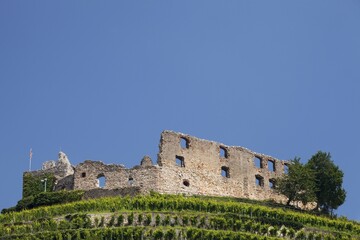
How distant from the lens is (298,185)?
8762 cm

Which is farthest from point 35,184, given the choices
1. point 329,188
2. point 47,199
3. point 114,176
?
point 329,188

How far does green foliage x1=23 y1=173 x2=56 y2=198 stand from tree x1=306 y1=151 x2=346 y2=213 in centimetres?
2253

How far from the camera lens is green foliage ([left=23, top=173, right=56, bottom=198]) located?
87.0 m

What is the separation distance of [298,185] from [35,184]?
74.2ft

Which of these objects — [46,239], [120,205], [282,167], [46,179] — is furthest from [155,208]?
[282,167]

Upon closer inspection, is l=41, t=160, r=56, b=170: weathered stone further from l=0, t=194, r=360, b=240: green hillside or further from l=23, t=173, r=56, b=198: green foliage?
l=0, t=194, r=360, b=240: green hillside

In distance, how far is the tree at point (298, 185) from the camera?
8725 centimetres

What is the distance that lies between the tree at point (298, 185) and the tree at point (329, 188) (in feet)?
4.25

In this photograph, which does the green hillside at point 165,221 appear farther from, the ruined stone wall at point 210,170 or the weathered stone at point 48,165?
the weathered stone at point 48,165

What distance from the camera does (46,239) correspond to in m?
71.4

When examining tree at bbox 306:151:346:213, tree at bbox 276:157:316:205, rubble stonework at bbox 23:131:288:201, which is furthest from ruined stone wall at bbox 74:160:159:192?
tree at bbox 306:151:346:213

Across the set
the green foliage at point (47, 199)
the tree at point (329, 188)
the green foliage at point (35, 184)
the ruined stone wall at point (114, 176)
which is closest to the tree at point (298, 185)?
the tree at point (329, 188)

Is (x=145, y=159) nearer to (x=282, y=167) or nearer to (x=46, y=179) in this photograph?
(x=46, y=179)

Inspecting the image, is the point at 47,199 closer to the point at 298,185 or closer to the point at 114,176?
the point at 114,176
